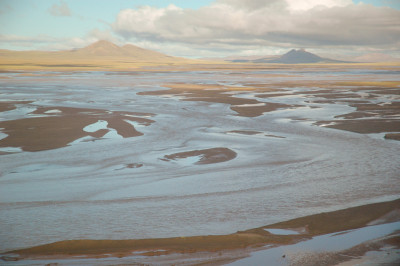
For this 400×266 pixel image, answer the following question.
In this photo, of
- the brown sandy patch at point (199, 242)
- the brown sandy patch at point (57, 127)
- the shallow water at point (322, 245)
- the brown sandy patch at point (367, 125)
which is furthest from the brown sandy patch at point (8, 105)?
the shallow water at point (322, 245)

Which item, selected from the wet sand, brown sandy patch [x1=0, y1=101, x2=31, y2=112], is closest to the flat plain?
the wet sand

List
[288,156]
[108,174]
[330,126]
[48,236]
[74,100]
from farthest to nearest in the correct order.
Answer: [74,100] → [330,126] → [288,156] → [108,174] → [48,236]

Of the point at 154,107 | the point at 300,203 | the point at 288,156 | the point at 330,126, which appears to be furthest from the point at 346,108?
the point at 300,203

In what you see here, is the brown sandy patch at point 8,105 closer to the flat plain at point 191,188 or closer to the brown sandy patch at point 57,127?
the brown sandy patch at point 57,127

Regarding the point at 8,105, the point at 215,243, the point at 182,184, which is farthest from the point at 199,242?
the point at 8,105

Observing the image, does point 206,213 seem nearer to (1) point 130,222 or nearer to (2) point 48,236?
(1) point 130,222
